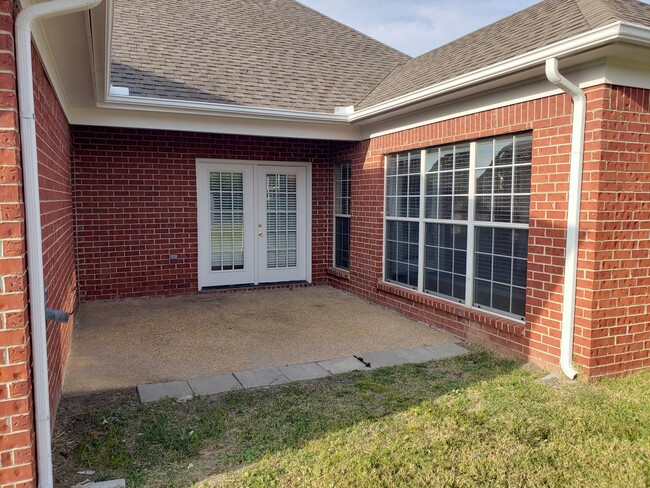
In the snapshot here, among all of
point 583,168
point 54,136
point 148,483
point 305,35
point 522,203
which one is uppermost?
point 305,35

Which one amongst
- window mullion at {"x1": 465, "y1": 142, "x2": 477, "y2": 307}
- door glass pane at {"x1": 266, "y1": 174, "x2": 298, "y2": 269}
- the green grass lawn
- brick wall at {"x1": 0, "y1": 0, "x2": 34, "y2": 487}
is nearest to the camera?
brick wall at {"x1": 0, "y1": 0, "x2": 34, "y2": 487}

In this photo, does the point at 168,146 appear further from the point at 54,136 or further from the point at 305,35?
the point at 305,35

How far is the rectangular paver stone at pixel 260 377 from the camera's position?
4434 mm

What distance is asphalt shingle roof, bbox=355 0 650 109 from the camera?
182 inches

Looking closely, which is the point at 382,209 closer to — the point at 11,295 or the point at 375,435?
the point at 375,435

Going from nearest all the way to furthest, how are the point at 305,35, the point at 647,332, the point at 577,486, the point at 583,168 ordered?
the point at 577,486 → the point at 583,168 → the point at 647,332 → the point at 305,35

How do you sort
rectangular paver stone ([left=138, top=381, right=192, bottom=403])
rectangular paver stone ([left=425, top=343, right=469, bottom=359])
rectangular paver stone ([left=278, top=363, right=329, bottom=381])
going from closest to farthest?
rectangular paver stone ([left=138, top=381, right=192, bottom=403])
rectangular paver stone ([left=278, top=363, right=329, bottom=381])
rectangular paver stone ([left=425, top=343, right=469, bottom=359])

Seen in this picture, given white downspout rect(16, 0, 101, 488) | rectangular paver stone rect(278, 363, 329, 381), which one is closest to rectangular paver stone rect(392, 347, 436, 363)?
rectangular paver stone rect(278, 363, 329, 381)

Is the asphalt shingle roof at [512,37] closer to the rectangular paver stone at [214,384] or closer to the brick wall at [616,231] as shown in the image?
the brick wall at [616,231]

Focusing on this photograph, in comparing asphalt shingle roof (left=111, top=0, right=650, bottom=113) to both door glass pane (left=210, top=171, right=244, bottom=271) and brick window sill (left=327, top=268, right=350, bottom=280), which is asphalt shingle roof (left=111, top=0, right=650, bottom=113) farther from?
brick window sill (left=327, top=268, right=350, bottom=280)

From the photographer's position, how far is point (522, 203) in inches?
198

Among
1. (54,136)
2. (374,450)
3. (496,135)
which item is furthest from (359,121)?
(374,450)

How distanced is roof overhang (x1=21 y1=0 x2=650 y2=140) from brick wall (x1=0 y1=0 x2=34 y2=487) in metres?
0.54

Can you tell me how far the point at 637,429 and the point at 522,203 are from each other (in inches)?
91.5
